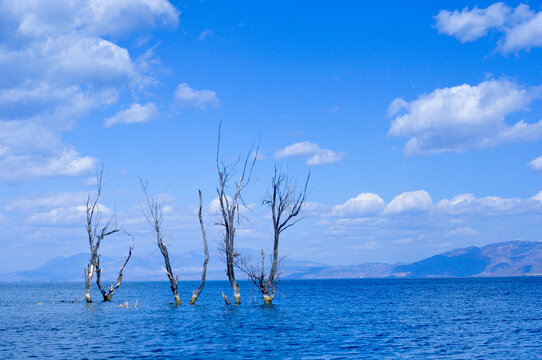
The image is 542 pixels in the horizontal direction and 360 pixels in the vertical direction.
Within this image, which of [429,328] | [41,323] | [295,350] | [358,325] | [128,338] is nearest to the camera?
[295,350]

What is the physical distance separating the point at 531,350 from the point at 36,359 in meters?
26.3

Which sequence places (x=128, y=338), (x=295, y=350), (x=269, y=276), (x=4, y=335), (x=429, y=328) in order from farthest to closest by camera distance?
1. (x=269, y=276)
2. (x=429, y=328)
3. (x=4, y=335)
4. (x=128, y=338)
5. (x=295, y=350)

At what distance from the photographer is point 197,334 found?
1372 inches

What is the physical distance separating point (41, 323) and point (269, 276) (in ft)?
70.1

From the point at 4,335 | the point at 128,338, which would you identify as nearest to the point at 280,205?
the point at 128,338

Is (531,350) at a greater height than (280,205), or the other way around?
(280,205)

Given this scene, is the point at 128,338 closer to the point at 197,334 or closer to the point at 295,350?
the point at 197,334

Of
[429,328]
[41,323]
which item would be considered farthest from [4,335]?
[429,328]

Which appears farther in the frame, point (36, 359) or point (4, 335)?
point (4, 335)

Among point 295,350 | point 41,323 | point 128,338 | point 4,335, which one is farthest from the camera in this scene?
point 41,323

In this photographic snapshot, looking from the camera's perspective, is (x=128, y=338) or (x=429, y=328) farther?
(x=429, y=328)

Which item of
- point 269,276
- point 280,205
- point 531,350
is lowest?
point 531,350

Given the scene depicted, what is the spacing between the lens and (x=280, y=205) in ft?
175

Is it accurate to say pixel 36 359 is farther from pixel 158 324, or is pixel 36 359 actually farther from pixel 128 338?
pixel 158 324
